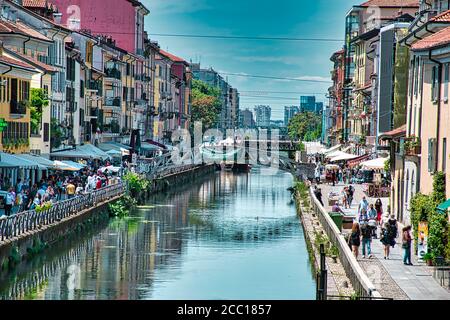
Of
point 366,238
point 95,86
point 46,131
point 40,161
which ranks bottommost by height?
point 366,238

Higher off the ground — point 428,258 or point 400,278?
point 428,258

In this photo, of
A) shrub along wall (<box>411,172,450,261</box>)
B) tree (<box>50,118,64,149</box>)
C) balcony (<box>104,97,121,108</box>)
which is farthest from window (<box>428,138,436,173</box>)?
balcony (<box>104,97,121,108</box>)

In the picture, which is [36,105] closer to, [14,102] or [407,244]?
[14,102]

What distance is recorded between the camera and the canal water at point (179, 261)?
32.3m

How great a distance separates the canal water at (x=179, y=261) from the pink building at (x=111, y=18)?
122 ft

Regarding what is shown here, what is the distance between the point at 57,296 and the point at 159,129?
111 meters

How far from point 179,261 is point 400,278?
48.8 ft

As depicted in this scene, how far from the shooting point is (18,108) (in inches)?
2131

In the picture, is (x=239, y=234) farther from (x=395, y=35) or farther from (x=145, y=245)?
(x=395, y=35)

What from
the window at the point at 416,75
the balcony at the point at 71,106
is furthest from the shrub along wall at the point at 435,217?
the balcony at the point at 71,106

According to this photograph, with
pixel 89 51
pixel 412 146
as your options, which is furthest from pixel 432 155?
pixel 89 51

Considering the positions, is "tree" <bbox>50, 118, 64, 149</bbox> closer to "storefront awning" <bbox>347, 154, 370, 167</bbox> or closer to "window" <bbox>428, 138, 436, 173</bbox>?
"storefront awning" <bbox>347, 154, 370, 167</bbox>

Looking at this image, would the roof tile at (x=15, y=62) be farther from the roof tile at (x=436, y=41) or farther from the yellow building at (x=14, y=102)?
the roof tile at (x=436, y=41)
